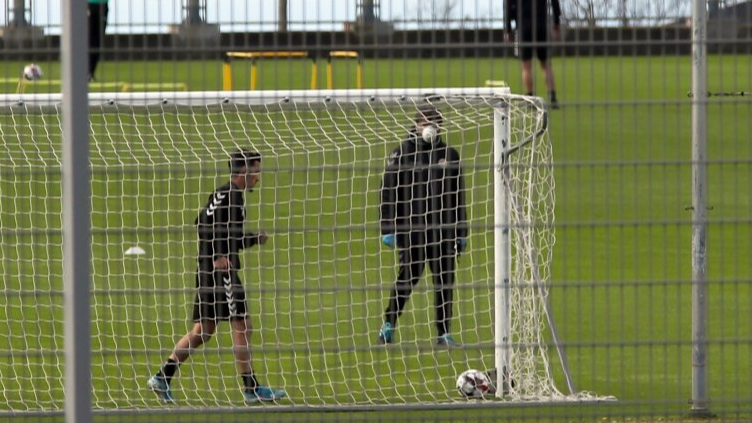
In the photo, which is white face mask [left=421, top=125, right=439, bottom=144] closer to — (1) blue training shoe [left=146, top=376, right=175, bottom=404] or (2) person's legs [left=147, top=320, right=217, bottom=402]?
(2) person's legs [left=147, top=320, right=217, bottom=402]

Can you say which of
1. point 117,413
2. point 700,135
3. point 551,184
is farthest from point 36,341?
point 700,135

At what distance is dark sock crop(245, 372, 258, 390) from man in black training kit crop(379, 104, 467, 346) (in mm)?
720

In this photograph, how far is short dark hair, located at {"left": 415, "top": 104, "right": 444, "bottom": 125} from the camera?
347 inches

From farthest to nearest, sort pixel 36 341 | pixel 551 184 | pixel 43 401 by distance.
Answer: pixel 36 341, pixel 43 401, pixel 551 184

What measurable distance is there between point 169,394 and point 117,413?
1231 millimetres

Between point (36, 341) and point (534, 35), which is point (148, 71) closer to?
point (534, 35)

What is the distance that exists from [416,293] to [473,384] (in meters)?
0.95

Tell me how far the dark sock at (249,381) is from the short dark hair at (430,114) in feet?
5.29

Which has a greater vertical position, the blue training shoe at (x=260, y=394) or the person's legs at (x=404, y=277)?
the person's legs at (x=404, y=277)

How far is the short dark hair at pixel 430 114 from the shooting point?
881cm

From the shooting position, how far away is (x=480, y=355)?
8633 millimetres

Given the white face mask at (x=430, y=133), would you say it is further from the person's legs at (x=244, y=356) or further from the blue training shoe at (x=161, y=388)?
the blue training shoe at (x=161, y=388)

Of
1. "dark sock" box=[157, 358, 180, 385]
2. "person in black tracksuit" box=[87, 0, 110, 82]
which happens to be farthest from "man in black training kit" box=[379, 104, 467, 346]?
"person in black tracksuit" box=[87, 0, 110, 82]

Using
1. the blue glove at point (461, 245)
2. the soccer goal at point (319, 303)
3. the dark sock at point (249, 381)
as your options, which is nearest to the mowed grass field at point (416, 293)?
the soccer goal at point (319, 303)
